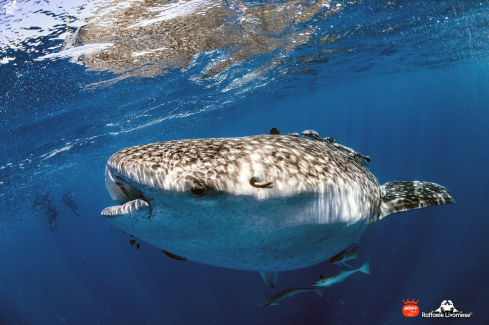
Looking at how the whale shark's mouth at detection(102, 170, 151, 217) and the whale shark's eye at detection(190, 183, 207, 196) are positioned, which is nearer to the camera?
the whale shark's eye at detection(190, 183, 207, 196)

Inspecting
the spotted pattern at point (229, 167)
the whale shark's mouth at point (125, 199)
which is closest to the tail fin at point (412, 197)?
the spotted pattern at point (229, 167)

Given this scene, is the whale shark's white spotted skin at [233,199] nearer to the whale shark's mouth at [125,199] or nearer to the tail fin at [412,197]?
the whale shark's mouth at [125,199]

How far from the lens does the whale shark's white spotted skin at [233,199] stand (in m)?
1.54

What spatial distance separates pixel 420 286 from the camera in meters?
13.9

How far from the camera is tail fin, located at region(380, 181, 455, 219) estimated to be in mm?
3301

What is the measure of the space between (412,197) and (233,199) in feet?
10.3

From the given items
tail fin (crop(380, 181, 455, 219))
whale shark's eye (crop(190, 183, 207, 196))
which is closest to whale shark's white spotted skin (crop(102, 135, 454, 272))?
whale shark's eye (crop(190, 183, 207, 196))

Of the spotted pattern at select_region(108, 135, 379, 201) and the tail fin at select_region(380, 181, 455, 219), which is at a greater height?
the spotted pattern at select_region(108, 135, 379, 201)

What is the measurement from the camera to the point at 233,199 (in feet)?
5.08

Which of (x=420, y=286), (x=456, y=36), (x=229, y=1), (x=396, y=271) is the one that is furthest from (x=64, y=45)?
(x=456, y=36)

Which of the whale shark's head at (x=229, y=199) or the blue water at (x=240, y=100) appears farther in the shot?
the blue water at (x=240, y=100)

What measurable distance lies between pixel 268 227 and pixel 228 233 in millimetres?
281

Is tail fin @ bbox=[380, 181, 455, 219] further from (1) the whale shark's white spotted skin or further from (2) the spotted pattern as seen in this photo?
(2) the spotted pattern

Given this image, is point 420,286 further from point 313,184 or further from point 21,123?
point 21,123
